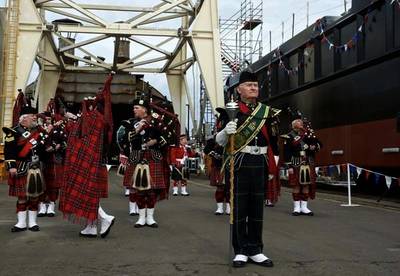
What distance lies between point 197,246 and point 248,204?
3.92 ft

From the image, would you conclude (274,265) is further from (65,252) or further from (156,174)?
(156,174)

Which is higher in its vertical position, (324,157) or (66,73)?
(66,73)

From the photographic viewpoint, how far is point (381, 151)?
12305mm

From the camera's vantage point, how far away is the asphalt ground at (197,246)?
5.55 meters

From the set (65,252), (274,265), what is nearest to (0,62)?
(65,252)

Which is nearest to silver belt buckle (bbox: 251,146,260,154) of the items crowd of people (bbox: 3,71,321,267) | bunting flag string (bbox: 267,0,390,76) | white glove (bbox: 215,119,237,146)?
crowd of people (bbox: 3,71,321,267)

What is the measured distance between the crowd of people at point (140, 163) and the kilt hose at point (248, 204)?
1 cm

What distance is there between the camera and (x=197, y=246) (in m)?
6.78

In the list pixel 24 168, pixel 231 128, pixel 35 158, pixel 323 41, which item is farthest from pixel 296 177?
pixel 323 41

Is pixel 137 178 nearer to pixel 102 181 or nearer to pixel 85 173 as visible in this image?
pixel 102 181

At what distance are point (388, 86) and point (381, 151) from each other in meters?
1.38

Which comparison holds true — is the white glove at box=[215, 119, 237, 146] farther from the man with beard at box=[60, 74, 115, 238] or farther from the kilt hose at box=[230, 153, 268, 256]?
the man with beard at box=[60, 74, 115, 238]

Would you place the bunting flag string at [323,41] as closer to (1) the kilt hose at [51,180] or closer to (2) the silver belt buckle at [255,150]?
(2) the silver belt buckle at [255,150]

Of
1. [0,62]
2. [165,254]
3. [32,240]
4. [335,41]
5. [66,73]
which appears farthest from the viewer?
[66,73]
